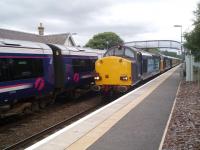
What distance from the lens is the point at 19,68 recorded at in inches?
589

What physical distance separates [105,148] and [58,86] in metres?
10.9

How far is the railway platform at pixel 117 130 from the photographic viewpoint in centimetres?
884

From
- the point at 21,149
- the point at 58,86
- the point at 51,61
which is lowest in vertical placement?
the point at 21,149

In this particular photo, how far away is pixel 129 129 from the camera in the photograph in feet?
34.7

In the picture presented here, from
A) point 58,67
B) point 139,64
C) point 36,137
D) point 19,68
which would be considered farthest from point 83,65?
point 36,137

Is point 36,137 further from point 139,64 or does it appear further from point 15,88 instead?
point 139,64

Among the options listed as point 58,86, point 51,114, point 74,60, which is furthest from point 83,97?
point 51,114

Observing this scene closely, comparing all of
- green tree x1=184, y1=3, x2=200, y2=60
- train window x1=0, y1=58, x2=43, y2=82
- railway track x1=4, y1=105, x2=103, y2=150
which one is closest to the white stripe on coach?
train window x1=0, y1=58, x2=43, y2=82

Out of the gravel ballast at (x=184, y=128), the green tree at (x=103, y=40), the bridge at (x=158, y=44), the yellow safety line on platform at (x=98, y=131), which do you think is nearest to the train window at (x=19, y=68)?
the yellow safety line on platform at (x=98, y=131)

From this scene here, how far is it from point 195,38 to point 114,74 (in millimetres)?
9320

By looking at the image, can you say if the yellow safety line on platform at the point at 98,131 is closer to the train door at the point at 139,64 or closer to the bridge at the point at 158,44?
the train door at the point at 139,64

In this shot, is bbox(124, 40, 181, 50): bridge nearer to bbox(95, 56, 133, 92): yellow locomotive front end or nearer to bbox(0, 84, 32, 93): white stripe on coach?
bbox(95, 56, 133, 92): yellow locomotive front end

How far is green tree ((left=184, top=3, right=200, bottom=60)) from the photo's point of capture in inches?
1059

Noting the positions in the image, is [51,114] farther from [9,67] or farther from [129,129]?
[129,129]
